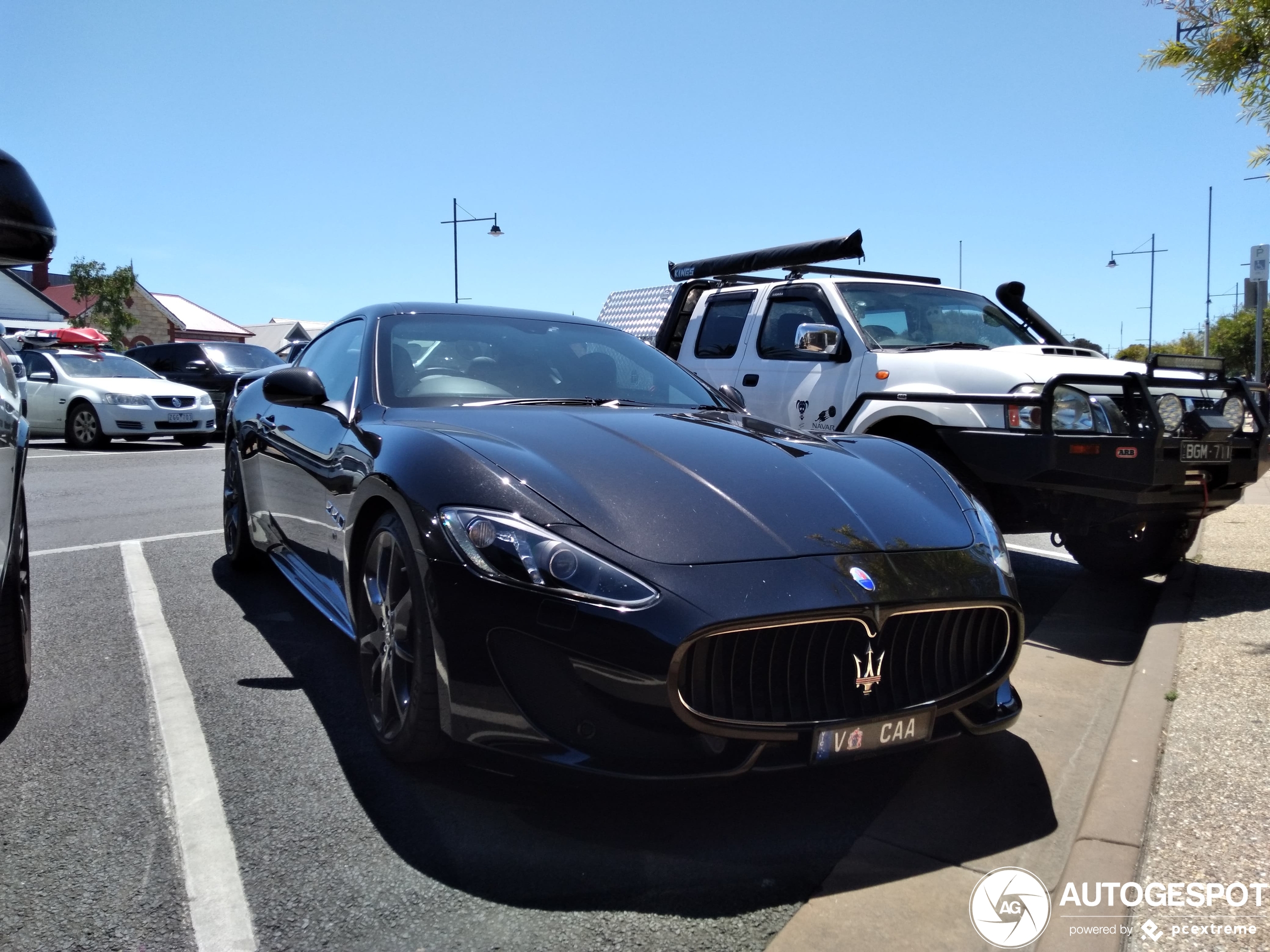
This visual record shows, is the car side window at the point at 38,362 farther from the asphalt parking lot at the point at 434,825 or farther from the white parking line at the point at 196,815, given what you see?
the asphalt parking lot at the point at 434,825

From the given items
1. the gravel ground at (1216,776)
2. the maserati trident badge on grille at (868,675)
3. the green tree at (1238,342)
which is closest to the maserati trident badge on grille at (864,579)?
the maserati trident badge on grille at (868,675)

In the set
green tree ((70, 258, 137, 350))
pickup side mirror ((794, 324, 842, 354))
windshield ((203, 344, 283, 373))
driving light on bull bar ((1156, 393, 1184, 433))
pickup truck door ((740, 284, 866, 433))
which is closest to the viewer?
driving light on bull bar ((1156, 393, 1184, 433))

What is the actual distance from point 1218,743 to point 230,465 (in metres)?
5.14

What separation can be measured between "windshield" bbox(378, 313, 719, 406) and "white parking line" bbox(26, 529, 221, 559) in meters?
3.81

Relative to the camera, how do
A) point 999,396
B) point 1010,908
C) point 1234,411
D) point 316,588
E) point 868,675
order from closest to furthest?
point 1010,908, point 868,675, point 316,588, point 999,396, point 1234,411

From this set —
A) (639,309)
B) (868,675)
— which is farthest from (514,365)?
(639,309)

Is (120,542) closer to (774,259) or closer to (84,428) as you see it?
(774,259)

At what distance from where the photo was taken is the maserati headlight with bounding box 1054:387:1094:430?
5133 millimetres

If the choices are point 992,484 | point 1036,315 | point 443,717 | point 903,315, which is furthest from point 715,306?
point 443,717

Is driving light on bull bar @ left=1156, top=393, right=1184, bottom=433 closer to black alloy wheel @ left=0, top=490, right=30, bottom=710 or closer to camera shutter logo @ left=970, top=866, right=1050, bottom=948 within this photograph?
camera shutter logo @ left=970, top=866, right=1050, bottom=948

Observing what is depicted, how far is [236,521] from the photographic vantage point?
5.99m

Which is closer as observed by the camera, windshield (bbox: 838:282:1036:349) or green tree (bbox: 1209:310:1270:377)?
windshield (bbox: 838:282:1036:349)

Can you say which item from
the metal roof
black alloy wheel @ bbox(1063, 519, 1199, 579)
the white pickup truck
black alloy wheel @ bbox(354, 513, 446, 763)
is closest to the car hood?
black alloy wheel @ bbox(354, 513, 446, 763)

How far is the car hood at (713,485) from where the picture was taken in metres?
2.82
